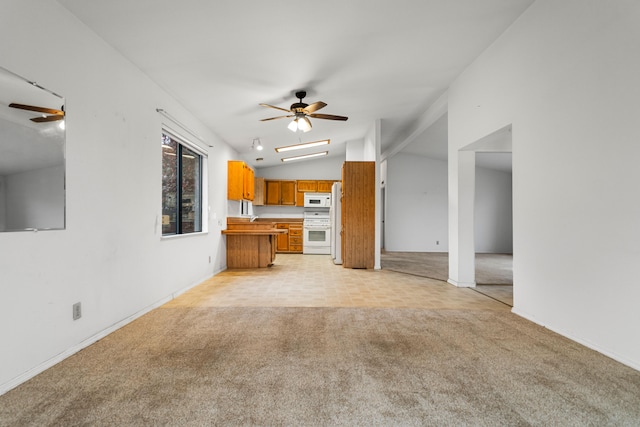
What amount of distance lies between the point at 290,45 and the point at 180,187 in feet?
8.52

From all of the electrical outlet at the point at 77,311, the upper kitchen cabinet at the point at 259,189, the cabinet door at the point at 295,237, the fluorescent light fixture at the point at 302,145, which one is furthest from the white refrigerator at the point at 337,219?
the electrical outlet at the point at 77,311

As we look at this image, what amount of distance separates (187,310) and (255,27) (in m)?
2.87

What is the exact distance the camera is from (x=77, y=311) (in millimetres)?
2291

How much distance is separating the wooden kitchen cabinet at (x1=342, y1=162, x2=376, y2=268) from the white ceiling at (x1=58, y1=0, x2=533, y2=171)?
1613 mm

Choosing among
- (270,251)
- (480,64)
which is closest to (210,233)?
(270,251)

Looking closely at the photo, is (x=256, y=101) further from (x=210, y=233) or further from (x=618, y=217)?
(x=618, y=217)

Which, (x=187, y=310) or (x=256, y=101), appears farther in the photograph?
(x=256, y=101)

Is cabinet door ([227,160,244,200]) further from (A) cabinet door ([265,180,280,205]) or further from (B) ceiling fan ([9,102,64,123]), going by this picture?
(B) ceiling fan ([9,102,64,123])

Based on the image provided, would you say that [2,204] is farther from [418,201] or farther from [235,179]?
[418,201]

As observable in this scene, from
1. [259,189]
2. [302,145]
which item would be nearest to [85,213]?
[302,145]

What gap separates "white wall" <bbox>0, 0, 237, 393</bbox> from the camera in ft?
6.09

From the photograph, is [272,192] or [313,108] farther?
[272,192]

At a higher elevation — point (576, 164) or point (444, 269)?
point (576, 164)

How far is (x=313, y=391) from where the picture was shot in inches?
68.4
